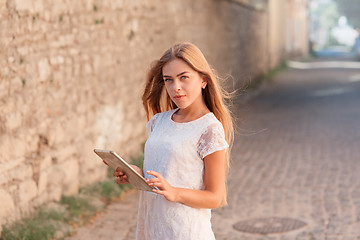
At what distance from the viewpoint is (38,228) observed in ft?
14.8

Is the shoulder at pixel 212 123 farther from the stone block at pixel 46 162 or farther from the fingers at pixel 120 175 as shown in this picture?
the stone block at pixel 46 162

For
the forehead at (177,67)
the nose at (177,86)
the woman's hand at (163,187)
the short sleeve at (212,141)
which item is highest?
the forehead at (177,67)

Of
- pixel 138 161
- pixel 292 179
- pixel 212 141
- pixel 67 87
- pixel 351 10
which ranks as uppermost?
pixel 351 10

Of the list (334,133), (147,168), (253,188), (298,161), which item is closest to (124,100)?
(253,188)

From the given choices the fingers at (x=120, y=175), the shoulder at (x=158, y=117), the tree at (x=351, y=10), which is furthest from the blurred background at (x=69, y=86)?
the tree at (x=351, y=10)

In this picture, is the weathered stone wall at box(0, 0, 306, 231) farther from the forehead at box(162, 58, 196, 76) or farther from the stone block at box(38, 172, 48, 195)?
the forehead at box(162, 58, 196, 76)

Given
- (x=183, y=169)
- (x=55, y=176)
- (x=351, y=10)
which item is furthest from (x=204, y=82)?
(x=351, y=10)

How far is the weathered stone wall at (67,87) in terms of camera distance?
4621mm

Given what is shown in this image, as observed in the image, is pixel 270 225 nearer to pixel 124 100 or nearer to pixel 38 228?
pixel 38 228

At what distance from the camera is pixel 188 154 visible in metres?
2.38

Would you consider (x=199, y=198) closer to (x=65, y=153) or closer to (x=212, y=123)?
(x=212, y=123)

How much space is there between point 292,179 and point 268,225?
1697mm

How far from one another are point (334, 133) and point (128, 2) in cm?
432

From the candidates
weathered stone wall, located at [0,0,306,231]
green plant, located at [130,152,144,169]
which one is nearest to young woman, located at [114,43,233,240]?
weathered stone wall, located at [0,0,306,231]
